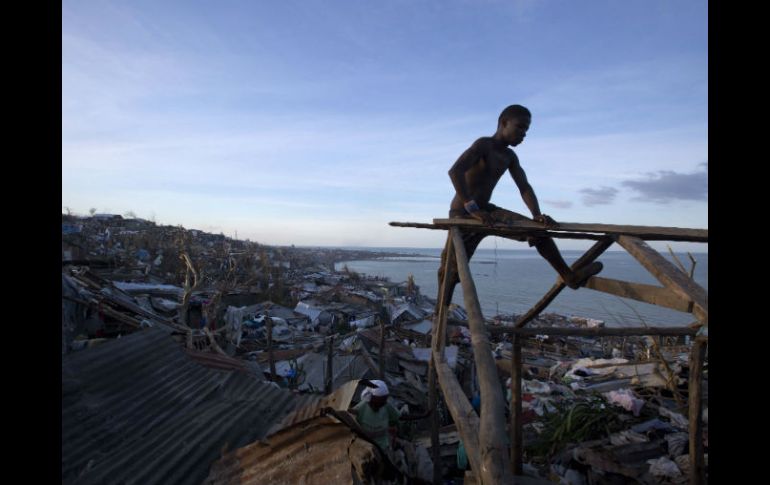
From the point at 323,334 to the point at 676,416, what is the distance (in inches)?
600

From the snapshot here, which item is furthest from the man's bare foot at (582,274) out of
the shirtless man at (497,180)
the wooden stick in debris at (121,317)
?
the wooden stick in debris at (121,317)

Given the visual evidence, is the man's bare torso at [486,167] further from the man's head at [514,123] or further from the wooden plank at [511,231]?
the wooden plank at [511,231]

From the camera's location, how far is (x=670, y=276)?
6.26 feet

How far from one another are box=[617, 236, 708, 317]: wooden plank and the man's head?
5.04ft

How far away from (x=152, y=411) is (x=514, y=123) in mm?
5421

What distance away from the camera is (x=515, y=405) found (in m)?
4.93

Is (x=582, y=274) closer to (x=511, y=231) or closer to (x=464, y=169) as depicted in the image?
(x=511, y=231)

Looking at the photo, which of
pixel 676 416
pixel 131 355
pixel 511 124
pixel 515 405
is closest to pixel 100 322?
pixel 131 355

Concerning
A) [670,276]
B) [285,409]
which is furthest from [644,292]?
[285,409]

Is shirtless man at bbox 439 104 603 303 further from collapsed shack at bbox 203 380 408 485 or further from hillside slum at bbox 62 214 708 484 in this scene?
hillside slum at bbox 62 214 708 484

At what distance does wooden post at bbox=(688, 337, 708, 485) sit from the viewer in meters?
3.28
